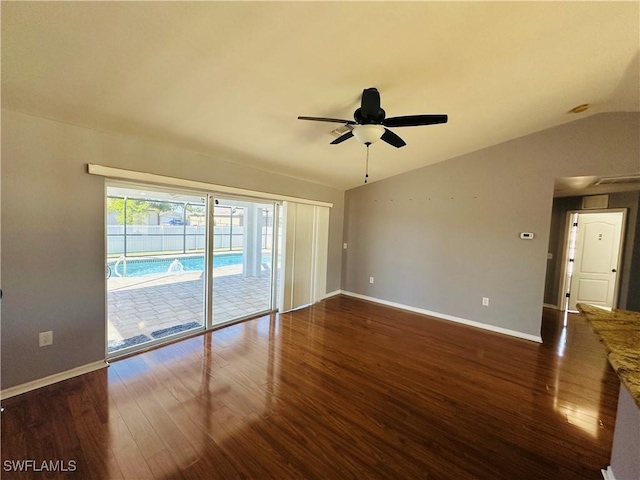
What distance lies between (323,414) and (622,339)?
1.85 m

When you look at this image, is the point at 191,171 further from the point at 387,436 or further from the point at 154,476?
the point at 387,436

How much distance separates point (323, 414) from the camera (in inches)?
77.8

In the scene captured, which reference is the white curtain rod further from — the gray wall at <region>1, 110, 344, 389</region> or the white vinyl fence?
the white vinyl fence

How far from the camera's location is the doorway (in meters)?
4.63

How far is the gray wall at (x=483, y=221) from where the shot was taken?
3.31m

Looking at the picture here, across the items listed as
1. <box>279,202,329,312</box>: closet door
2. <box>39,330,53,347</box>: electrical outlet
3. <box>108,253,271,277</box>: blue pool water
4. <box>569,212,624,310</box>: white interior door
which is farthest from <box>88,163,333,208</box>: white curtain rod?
<box>569,212,624,310</box>: white interior door

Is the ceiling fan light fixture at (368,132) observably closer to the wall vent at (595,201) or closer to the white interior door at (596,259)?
the wall vent at (595,201)

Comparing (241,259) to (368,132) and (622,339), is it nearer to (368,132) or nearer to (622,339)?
(368,132)

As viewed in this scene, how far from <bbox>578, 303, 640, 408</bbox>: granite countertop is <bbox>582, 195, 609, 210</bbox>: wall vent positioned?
4.21 m

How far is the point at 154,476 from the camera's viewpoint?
4.73ft

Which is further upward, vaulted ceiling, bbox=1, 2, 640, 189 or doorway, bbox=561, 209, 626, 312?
vaulted ceiling, bbox=1, 2, 640, 189

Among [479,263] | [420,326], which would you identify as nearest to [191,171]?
[420,326]

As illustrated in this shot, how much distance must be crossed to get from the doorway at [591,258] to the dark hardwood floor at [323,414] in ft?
7.09

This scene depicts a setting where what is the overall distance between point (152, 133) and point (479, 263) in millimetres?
4750
